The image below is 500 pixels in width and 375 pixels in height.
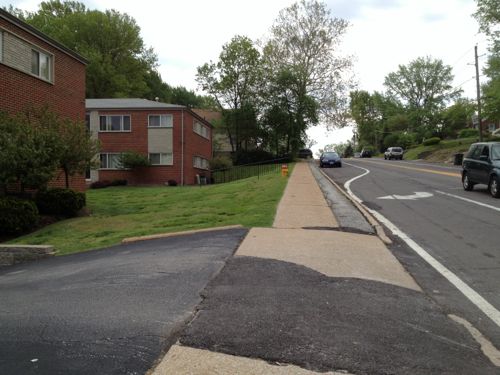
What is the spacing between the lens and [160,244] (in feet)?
29.9

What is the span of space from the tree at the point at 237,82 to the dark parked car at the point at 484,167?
34.1 m

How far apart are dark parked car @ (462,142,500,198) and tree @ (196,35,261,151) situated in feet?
112

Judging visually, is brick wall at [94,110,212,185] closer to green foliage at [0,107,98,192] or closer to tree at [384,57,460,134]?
green foliage at [0,107,98,192]

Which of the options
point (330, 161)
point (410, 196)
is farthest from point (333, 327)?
point (330, 161)

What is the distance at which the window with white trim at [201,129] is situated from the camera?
38.1 m

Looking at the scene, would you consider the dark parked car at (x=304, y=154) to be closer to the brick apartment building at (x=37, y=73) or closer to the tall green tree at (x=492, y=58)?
the tall green tree at (x=492, y=58)

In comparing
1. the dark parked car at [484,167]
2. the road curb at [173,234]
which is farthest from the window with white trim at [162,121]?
the road curb at [173,234]

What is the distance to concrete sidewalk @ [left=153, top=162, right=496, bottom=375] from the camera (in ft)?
12.1

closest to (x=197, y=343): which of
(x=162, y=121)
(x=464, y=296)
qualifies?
(x=464, y=296)

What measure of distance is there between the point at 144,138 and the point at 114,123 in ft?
8.15

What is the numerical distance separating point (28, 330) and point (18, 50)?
15.0 metres

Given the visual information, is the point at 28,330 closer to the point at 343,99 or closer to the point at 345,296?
the point at 345,296

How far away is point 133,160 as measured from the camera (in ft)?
111

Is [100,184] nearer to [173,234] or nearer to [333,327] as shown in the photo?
[173,234]
